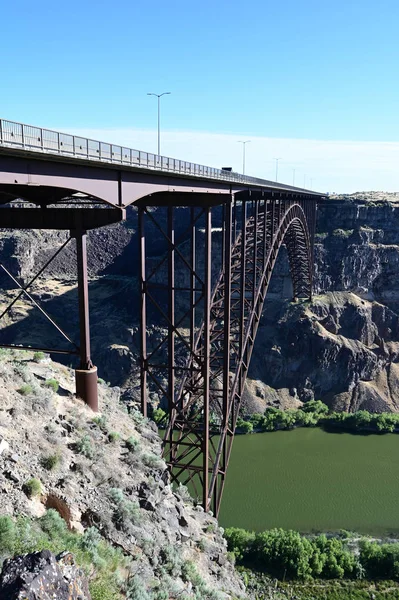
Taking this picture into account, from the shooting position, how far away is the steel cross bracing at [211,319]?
18.2 metres

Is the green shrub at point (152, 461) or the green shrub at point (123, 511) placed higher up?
the green shrub at point (123, 511)

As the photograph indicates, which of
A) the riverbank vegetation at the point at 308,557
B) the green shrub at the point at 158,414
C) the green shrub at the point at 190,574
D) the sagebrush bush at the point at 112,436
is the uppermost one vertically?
the sagebrush bush at the point at 112,436

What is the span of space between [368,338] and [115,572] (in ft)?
173

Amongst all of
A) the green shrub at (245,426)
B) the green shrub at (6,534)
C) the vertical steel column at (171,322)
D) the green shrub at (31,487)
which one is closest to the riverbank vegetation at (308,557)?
the vertical steel column at (171,322)

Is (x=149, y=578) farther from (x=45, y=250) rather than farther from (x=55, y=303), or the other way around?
(x=45, y=250)

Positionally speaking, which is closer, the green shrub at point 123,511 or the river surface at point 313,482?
the green shrub at point 123,511

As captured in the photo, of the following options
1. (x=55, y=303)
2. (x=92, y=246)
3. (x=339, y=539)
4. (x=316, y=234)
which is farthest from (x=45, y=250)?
(x=339, y=539)

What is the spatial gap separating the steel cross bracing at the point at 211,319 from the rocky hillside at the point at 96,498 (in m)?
3.44

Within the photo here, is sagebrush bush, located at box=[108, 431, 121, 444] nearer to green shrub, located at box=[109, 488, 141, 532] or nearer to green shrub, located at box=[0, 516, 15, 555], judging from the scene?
green shrub, located at box=[109, 488, 141, 532]

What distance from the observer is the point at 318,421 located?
153ft

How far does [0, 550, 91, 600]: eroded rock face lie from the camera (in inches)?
246

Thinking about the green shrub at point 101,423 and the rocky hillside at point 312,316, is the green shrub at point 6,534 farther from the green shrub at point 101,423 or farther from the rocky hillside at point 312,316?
the rocky hillside at point 312,316

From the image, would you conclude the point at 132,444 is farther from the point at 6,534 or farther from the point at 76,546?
the point at 6,534

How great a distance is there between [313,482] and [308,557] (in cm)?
1083
